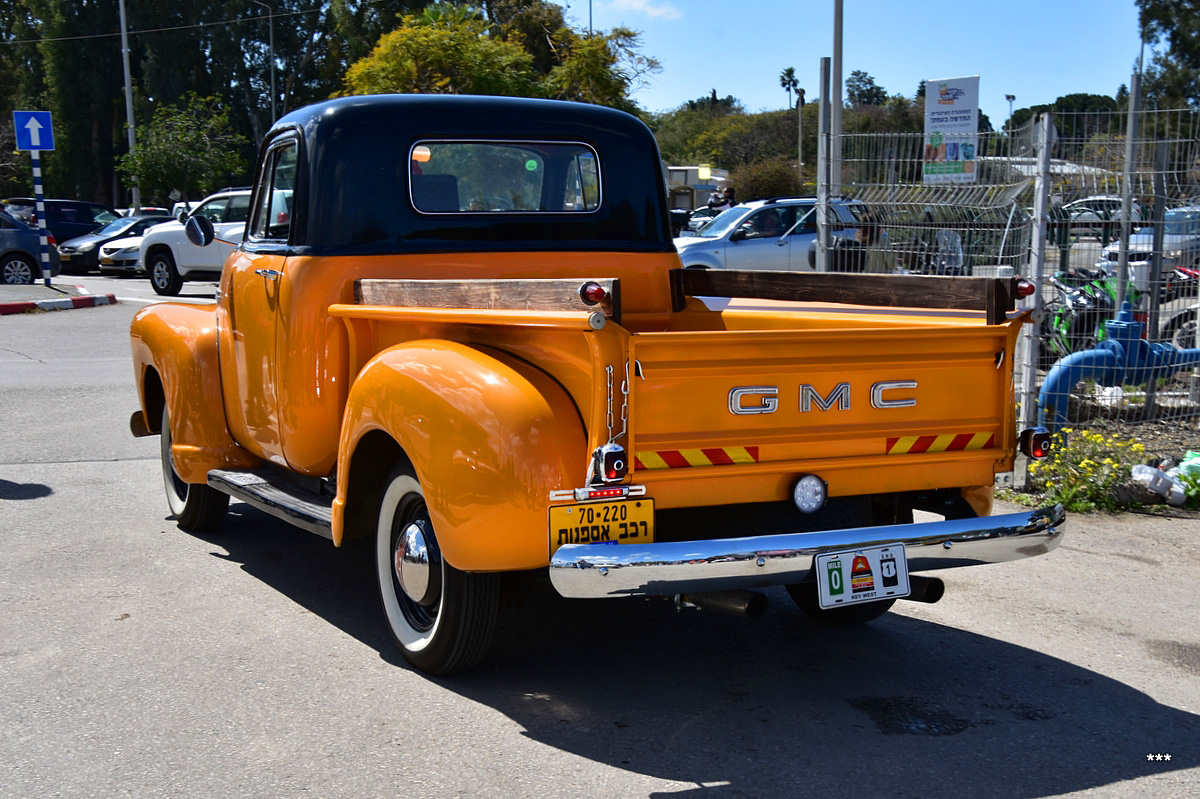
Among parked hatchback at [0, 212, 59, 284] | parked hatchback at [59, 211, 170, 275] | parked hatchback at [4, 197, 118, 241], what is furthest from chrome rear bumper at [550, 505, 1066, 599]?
parked hatchback at [4, 197, 118, 241]

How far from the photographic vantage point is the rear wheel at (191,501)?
5.86 meters

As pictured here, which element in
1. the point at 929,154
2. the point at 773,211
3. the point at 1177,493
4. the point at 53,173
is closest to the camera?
the point at 1177,493

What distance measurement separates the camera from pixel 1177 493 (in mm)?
6637

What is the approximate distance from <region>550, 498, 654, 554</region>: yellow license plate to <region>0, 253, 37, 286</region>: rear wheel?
67.0ft

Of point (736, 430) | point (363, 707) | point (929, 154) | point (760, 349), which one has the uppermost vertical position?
point (929, 154)

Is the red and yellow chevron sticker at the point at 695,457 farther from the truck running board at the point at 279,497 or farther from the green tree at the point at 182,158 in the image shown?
the green tree at the point at 182,158

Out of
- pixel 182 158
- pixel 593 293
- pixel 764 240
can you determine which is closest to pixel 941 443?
pixel 593 293

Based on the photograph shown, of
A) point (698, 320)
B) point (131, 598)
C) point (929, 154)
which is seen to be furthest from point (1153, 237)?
point (131, 598)

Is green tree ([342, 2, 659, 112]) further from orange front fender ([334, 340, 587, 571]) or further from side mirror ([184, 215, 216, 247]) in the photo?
orange front fender ([334, 340, 587, 571])

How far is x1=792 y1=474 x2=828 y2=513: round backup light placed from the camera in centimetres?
362

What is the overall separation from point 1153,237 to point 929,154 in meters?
1.68

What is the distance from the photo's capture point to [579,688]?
3.91 metres

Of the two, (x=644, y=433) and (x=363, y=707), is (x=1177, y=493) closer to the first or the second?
(x=644, y=433)

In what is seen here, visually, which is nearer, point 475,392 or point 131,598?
point 475,392
